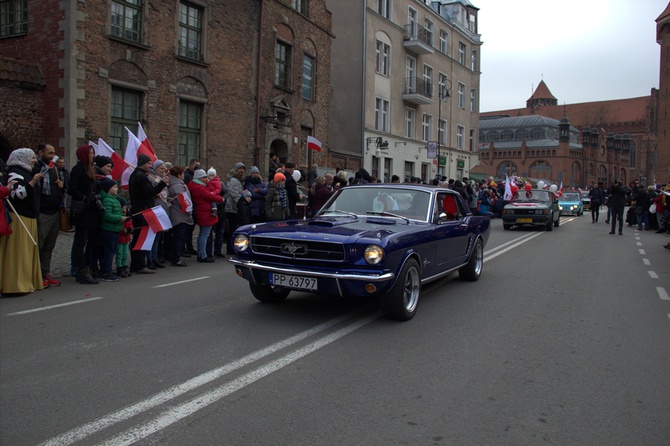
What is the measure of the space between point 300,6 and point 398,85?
12.6m

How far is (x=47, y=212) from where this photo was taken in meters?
8.04

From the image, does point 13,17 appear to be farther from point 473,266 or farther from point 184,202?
point 473,266

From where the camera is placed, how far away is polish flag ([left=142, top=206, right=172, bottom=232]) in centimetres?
935

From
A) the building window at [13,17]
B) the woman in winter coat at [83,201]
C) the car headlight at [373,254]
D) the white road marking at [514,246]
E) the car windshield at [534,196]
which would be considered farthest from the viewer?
the car windshield at [534,196]

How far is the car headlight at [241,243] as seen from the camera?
635cm

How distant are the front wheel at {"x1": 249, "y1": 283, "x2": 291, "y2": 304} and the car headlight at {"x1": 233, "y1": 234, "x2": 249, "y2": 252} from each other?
624 millimetres

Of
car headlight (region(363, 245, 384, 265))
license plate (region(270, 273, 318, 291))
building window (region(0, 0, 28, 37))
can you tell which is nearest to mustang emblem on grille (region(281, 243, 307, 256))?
license plate (region(270, 273, 318, 291))

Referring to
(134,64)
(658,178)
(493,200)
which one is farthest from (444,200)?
(658,178)

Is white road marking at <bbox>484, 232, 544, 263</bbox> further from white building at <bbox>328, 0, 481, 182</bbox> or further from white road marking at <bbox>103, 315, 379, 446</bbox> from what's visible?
white building at <bbox>328, 0, 481, 182</bbox>

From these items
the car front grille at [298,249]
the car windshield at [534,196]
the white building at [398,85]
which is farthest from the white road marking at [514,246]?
the white building at [398,85]

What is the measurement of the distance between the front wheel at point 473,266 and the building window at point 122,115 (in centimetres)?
1149

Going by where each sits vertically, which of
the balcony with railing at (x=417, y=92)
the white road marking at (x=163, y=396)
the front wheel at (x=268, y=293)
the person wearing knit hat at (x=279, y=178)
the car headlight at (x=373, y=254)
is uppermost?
the balcony with railing at (x=417, y=92)

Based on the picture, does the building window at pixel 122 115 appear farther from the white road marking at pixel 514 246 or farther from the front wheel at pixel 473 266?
the front wheel at pixel 473 266

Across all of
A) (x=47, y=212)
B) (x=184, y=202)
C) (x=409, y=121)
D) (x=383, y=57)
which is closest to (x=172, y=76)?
(x=184, y=202)
